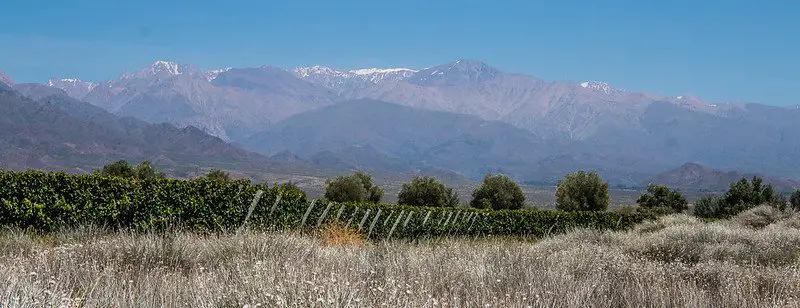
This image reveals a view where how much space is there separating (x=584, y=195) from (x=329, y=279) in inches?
2101

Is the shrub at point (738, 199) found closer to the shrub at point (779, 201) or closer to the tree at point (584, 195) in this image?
the shrub at point (779, 201)

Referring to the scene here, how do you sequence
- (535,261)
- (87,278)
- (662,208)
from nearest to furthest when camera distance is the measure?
(87,278) < (535,261) < (662,208)

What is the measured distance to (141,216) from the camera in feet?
55.3

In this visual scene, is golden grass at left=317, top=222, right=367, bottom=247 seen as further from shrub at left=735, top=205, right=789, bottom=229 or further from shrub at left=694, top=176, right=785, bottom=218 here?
shrub at left=694, top=176, right=785, bottom=218

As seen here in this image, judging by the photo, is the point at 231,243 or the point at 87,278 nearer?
the point at 87,278

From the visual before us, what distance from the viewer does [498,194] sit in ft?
184

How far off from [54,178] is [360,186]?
3916cm

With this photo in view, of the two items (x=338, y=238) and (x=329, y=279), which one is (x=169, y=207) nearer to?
(x=338, y=238)

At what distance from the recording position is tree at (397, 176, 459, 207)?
53062 millimetres

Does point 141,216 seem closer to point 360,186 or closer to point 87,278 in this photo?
point 87,278

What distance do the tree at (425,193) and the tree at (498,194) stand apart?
3946 mm

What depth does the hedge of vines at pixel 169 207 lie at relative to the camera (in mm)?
14820

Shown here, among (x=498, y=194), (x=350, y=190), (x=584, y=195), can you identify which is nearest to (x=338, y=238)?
(x=350, y=190)

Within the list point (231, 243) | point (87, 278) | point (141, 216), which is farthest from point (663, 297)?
point (141, 216)
